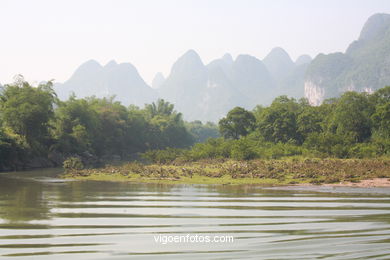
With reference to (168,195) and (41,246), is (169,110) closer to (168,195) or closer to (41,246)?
(168,195)

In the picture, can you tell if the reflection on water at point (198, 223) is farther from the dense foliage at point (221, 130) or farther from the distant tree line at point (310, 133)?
the dense foliage at point (221, 130)

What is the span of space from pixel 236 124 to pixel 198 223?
42305mm

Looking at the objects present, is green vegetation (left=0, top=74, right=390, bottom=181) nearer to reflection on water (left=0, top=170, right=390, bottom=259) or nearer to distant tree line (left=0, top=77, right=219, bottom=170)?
distant tree line (left=0, top=77, right=219, bottom=170)

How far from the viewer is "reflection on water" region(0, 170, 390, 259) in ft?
26.7

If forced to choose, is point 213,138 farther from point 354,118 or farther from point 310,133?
point 354,118

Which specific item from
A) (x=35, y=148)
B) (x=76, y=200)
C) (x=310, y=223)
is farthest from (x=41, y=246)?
(x=35, y=148)

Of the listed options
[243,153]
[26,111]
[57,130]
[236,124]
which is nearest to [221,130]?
[236,124]

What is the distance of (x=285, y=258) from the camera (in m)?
7.61

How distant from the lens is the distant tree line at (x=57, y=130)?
38.8 meters

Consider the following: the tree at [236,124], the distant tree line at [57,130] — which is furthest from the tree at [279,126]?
the distant tree line at [57,130]

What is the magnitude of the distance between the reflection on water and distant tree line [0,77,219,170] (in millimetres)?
22044

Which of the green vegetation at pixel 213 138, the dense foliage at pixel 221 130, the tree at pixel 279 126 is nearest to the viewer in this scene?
the green vegetation at pixel 213 138

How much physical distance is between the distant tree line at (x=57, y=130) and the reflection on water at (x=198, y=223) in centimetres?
2204

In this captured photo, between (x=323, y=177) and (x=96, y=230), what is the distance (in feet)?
43.8
